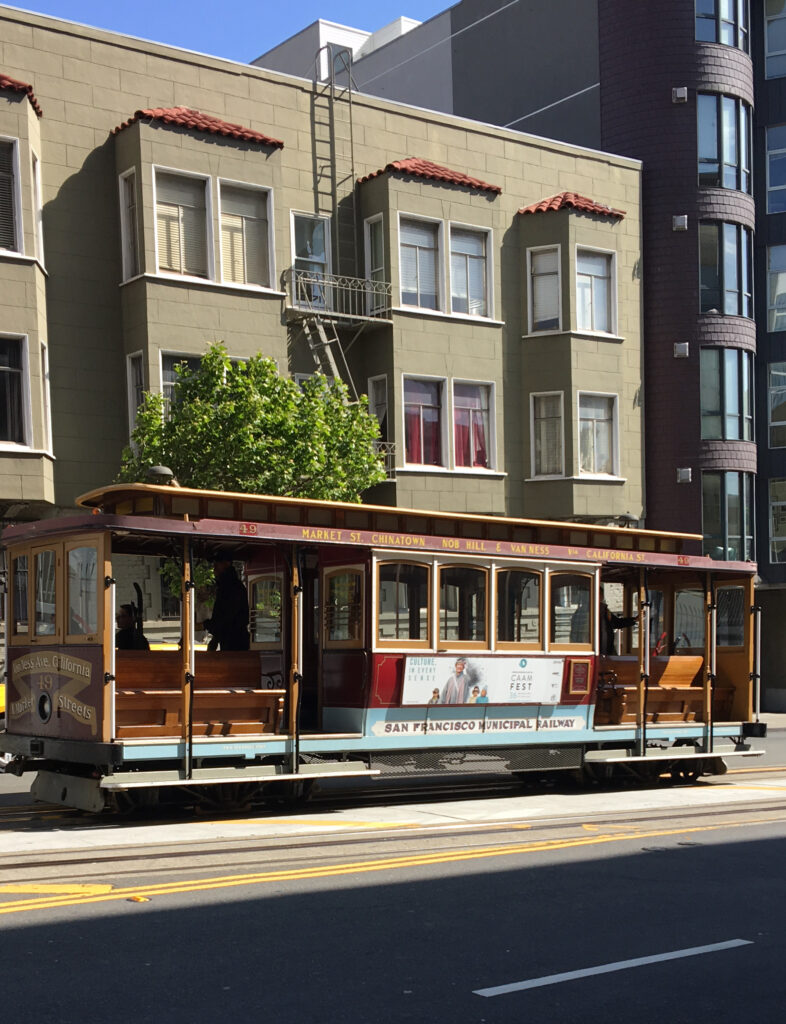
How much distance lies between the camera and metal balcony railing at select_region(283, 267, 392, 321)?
26.5 meters

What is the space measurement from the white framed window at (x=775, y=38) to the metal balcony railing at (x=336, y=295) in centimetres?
1632

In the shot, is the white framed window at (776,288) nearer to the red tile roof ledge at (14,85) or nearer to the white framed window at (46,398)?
the white framed window at (46,398)

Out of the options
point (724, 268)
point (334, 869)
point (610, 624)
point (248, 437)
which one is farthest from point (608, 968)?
point (724, 268)

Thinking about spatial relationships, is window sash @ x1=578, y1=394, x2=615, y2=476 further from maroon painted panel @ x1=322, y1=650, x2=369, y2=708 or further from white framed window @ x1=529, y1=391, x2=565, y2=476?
maroon painted panel @ x1=322, y1=650, x2=369, y2=708

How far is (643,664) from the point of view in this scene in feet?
54.6

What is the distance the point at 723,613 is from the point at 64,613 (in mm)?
9123

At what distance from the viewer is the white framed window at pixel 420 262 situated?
2809cm

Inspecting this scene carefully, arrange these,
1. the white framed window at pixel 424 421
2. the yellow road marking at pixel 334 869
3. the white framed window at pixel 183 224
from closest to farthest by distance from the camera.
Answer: the yellow road marking at pixel 334 869, the white framed window at pixel 183 224, the white framed window at pixel 424 421

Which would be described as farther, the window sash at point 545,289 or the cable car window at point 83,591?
the window sash at point 545,289

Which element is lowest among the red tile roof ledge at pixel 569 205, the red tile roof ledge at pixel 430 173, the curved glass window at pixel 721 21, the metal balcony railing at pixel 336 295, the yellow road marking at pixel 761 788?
the yellow road marking at pixel 761 788

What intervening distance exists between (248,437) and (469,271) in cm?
1079

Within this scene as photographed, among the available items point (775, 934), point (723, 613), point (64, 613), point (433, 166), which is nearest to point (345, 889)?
point (775, 934)

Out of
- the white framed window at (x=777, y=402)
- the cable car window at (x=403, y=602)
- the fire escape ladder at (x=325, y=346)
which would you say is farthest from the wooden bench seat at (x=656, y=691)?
the white framed window at (x=777, y=402)

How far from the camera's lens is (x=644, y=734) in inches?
652
